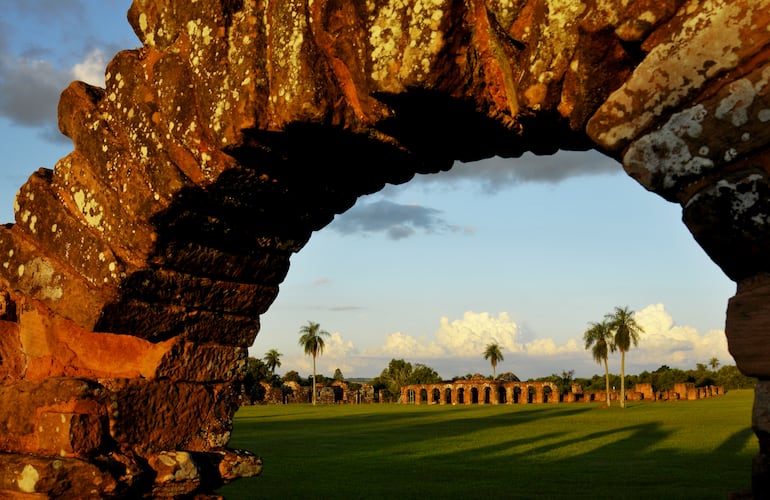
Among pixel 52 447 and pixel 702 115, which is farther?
pixel 52 447

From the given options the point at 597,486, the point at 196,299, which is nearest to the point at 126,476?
the point at 196,299

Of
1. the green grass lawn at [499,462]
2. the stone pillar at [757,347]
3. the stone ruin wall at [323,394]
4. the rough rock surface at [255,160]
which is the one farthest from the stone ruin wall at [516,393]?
the stone pillar at [757,347]

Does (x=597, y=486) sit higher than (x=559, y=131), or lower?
lower

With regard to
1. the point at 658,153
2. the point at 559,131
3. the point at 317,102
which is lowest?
the point at 658,153

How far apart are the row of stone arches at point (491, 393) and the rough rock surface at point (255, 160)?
217 feet

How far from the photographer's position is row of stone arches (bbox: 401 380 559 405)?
227ft

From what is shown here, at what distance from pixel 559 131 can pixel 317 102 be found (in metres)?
1.04

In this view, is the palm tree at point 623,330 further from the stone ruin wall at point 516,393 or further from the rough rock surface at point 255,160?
the rough rock surface at point 255,160

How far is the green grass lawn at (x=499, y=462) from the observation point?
41.1 ft

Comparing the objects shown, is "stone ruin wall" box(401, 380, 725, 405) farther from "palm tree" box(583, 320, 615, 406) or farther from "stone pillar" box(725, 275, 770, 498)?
"stone pillar" box(725, 275, 770, 498)

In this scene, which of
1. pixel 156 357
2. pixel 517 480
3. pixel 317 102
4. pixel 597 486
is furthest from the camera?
pixel 517 480

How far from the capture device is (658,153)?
239 centimetres

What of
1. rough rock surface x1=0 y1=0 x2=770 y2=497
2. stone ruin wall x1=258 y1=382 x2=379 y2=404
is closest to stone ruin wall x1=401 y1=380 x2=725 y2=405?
stone ruin wall x1=258 y1=382 x2=379 y2=404

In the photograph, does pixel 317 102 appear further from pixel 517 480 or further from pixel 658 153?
pixel 517 480
